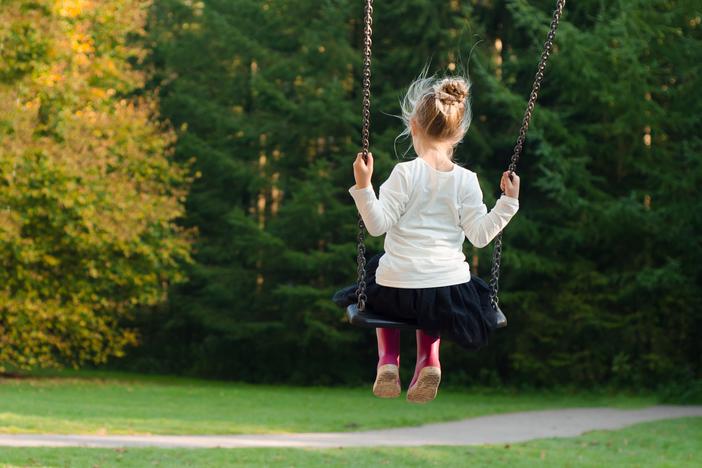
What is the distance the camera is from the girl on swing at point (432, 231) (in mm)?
4922

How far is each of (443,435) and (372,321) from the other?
10.4m

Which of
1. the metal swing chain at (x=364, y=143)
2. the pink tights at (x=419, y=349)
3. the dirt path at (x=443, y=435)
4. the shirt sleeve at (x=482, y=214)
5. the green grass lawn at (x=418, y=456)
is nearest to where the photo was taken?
the metal swing chain at (x=364, y=143)

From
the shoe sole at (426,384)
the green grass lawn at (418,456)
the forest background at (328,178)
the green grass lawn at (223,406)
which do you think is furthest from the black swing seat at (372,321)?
the forest background at (328,178)

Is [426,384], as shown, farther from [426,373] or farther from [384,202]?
[384,202]

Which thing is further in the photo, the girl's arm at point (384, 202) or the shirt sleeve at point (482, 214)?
the shirt sleeve at point (482, 214)

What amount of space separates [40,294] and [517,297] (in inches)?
331

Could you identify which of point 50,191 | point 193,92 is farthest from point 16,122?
point 193,92

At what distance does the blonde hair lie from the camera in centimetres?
495

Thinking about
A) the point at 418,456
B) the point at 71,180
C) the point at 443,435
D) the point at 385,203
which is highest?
the point at 71,180

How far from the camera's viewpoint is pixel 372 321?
4.81 m

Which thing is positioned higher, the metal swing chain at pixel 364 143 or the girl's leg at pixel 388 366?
the metal swing chain at pixel 364 143

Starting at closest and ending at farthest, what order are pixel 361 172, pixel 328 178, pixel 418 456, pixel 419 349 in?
pixel 361 172 → pixel 419 349 → pixel 418 456 → pixel 328 178

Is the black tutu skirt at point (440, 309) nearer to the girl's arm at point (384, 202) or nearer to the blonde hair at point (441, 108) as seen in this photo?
the girl's arm at point (384, 202)

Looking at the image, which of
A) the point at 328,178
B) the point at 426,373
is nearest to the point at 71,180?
the point at 328,178
